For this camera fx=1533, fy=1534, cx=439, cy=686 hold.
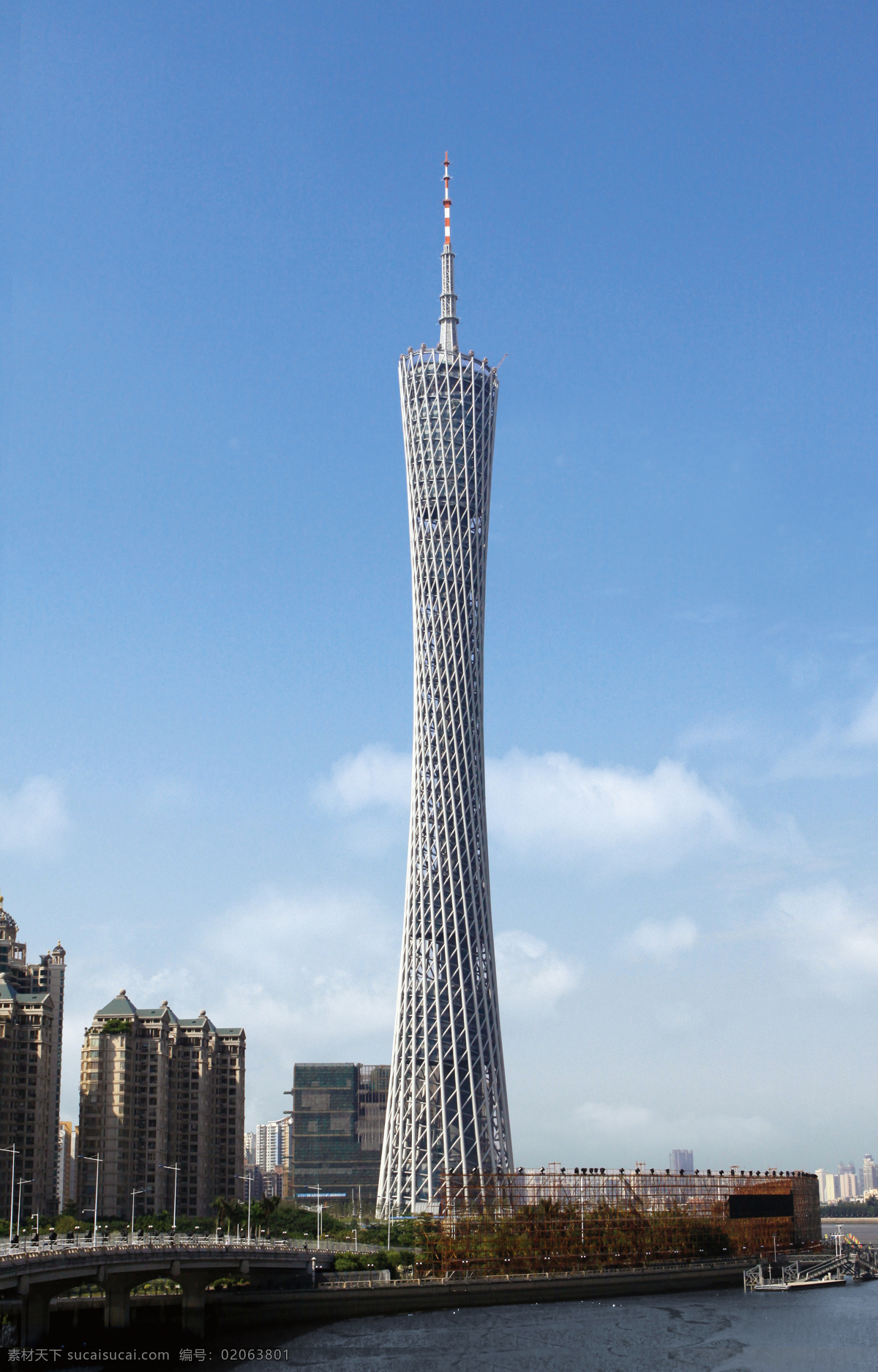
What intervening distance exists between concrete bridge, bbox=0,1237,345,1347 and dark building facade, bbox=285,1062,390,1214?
9361cm

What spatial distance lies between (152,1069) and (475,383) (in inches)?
2195

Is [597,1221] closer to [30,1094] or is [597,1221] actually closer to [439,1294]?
[439,1294]

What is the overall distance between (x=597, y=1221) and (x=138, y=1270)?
36.0m

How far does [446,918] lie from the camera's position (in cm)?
9350

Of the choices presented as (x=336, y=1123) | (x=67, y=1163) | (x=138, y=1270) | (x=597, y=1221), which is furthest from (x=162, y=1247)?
(x=336, y=1123)

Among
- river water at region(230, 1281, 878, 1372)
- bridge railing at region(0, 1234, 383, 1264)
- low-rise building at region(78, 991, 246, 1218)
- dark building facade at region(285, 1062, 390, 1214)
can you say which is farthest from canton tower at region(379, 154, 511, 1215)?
dark building facade at region(285, 1062, 390, 1214)

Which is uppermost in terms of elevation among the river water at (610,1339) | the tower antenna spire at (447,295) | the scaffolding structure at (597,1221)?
the tower antenna spire at (447,295)

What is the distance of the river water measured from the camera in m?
58.9

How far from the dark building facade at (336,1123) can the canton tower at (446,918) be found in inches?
3305

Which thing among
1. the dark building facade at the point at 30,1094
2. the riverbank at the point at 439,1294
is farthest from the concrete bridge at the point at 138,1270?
A: the dark building facade at the point at 30,1094

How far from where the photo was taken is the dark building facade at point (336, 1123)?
177m

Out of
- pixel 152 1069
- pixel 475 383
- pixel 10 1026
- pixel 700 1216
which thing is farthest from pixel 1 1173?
pixel 475 383

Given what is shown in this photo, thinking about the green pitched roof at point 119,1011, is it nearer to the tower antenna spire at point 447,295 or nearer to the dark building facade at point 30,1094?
the dark building facade at point 30,1094

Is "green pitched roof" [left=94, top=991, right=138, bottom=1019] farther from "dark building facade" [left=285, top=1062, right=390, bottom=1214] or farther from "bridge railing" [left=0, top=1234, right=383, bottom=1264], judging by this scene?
"dark building facade" [left=285, top=1062, right=390, bottom=1214]
